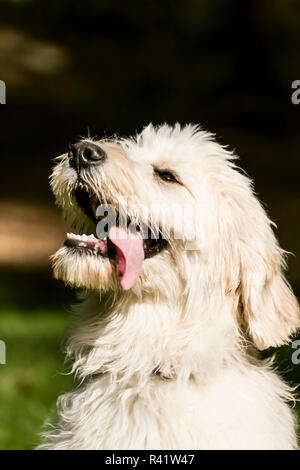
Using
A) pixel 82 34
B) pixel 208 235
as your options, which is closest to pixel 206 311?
pixel 208 235

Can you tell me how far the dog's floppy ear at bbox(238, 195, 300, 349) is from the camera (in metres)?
2.73

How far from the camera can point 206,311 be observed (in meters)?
2.71

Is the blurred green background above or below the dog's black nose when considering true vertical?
above

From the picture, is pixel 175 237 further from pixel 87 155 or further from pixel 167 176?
pixel 87 155

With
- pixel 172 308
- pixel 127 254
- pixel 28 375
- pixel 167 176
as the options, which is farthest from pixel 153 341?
pixel 28 375

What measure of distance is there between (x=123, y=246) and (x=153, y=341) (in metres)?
0.34

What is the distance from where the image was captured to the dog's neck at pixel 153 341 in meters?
2.65

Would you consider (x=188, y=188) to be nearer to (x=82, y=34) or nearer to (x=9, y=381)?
(x=9, y=381)

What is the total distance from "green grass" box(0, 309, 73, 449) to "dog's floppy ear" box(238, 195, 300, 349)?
1138 millimetres

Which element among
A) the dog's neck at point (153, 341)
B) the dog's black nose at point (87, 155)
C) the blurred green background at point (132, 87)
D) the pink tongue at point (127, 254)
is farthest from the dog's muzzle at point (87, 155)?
the blurred green background at point (132, 87)

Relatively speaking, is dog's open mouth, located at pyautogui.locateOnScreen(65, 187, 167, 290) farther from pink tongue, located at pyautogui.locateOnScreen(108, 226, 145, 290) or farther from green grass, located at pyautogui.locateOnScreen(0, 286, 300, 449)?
green grass, located at pyautogui.locateOnScreen(0, 286, 300, 449)

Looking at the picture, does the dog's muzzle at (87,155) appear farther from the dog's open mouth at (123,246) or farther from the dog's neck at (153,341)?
the dog's neck at (153,341)

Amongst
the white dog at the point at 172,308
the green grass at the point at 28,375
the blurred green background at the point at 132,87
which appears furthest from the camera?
the blurred green background at the point at 132,87

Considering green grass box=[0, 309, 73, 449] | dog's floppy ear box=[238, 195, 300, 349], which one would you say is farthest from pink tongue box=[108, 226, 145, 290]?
green grass box=[0, 309, 73, 449]
